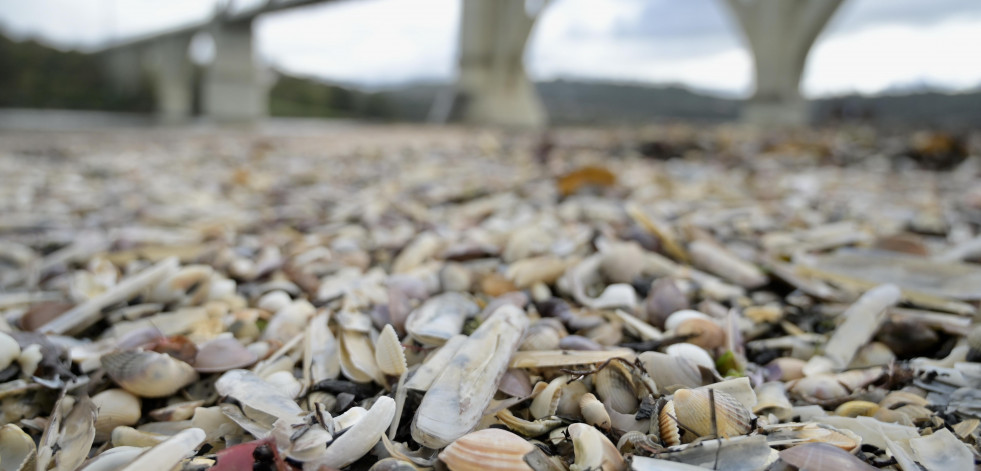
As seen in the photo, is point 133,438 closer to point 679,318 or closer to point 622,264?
point 679,318

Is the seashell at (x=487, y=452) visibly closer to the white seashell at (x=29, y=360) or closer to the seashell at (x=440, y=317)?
the seashell at (x=440, y=317)

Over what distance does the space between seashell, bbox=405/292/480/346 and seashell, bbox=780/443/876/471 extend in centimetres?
39

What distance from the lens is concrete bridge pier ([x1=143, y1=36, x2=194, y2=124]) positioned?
19.1 m

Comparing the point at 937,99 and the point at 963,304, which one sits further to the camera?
the point at 937,99

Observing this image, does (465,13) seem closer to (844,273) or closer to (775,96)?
(775,96)

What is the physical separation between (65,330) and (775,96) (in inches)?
391

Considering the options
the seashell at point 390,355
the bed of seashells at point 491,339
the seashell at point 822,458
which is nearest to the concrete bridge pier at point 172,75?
the bed of seashells at point 491,339

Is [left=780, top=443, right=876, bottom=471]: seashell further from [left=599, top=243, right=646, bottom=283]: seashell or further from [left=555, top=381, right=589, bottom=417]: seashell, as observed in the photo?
[left=599, top=243, right=646, bottom=283]: seashell

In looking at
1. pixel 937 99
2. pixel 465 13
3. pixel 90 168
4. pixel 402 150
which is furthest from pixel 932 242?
pixel 937 99

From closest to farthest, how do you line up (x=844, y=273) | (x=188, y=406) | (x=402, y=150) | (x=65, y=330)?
(x=188, y=406)
(x=65, y=330)
(x=844, y=273)
(x=402, y=150)

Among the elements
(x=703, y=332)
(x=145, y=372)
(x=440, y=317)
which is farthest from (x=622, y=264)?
(x=145, y=372)

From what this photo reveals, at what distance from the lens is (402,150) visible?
12.5ft

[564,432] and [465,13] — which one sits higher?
[465,13]

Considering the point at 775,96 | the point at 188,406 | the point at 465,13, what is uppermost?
the point at 465,13
